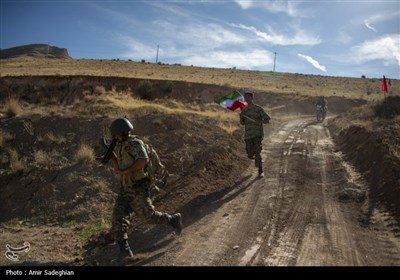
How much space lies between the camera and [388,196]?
8508 mm

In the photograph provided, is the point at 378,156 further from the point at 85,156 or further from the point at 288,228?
the point at 85,156

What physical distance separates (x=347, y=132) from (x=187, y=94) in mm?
24008

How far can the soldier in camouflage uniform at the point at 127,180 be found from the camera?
6148 mm

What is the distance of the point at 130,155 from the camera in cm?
617

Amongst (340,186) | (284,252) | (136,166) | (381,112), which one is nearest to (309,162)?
(340,186)

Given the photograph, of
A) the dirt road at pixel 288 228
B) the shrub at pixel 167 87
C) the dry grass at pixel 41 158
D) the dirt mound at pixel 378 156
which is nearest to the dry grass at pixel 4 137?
the dry grass at pixel 41 158

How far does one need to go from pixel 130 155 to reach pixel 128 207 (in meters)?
0.85

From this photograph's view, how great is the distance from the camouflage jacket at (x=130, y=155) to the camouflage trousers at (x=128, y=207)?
0.34 feet

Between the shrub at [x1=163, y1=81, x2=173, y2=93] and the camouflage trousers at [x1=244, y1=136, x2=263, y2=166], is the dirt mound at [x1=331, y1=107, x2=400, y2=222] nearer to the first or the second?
the camouflage trousers at [x1=244, y1=136, x2=263, y2=166]

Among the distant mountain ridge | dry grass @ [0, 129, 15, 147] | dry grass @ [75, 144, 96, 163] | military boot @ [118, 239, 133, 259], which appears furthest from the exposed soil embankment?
the distant mountain ridge

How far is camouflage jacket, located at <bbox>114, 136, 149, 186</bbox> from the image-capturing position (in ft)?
20.1

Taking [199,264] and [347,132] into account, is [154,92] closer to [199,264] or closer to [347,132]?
[347,132]

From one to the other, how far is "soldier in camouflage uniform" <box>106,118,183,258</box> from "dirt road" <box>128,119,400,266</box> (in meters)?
0.55

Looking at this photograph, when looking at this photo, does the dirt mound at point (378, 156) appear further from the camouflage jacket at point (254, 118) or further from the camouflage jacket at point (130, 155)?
the camouflage jacket at point (130, 155)
